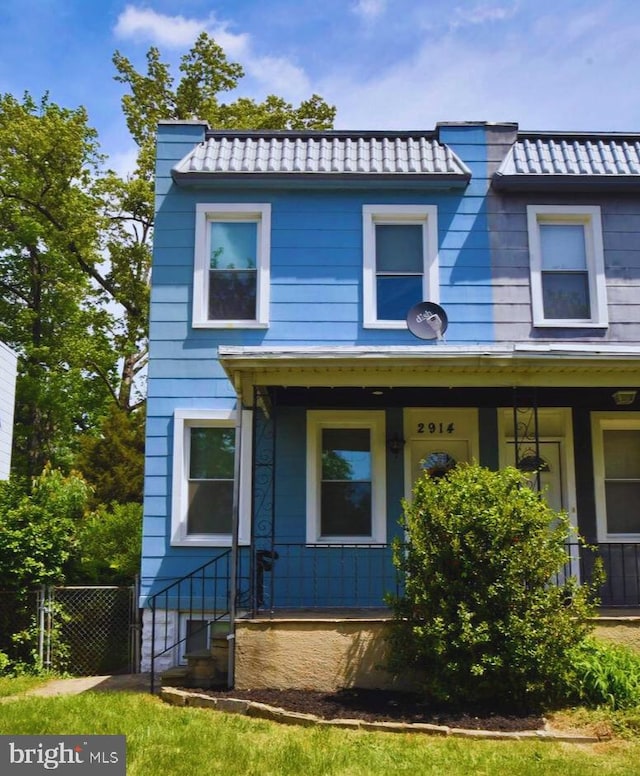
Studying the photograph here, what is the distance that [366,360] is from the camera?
8.23 metres

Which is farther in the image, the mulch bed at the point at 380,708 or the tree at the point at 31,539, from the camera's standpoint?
the tree at the point at 31,539

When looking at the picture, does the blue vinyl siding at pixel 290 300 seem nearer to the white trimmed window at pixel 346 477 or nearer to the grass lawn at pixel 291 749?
the white trimmed window at pixel 346 477

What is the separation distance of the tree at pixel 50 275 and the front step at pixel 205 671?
12967mm

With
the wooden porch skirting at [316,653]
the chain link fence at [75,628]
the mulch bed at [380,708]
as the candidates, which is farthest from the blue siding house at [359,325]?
the mulch bed at [380,708]

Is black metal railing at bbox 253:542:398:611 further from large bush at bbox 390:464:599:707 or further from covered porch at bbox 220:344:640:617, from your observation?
large bush at bbox 390:464:599:707

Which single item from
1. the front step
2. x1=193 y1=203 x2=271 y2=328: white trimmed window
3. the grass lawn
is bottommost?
the grass lawn

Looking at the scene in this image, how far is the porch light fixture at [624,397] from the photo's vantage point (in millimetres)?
9445

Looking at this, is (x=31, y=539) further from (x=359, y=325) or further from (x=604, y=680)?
(x=604, y=680)

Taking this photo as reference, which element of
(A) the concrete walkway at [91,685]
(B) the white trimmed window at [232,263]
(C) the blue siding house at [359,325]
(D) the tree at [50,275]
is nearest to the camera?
(A) the concrete walkway at [91,685]

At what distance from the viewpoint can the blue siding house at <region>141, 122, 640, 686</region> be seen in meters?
9.95

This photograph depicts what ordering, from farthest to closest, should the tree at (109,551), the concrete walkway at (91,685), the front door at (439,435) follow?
the tree at (109,551), the front door at (439,435), the concrete walkway at (91,685)

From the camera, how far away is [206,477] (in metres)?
10.3

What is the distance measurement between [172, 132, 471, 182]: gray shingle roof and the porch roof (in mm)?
3358

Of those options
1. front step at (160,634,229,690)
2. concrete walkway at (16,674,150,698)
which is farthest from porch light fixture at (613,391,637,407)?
concrete walkway at (16,674,150,698)
